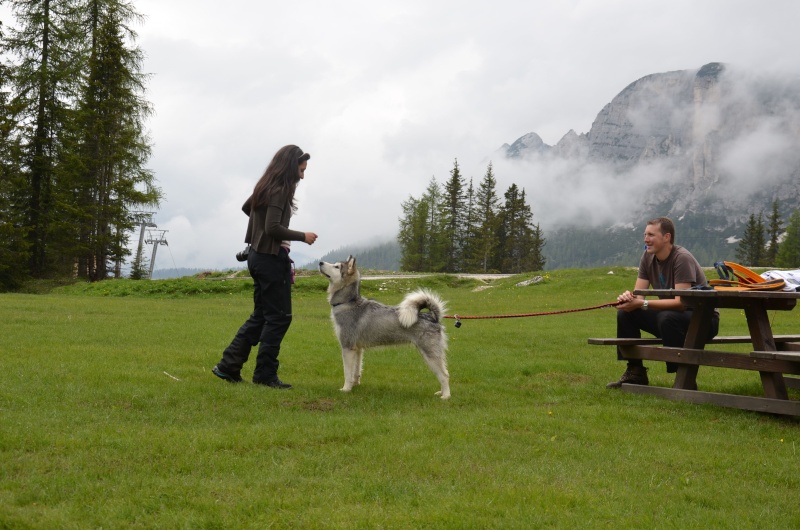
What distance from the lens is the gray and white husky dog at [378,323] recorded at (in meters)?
8.44

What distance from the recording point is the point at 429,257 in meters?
79.9

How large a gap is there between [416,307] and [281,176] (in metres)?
2.42

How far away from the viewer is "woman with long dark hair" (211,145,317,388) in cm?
830

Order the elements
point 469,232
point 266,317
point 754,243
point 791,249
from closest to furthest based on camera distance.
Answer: point 266,317
point 469,232
point 791,249
point 754,243

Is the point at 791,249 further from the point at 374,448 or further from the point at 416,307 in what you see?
the point at 374,448

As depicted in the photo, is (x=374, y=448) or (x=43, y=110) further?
(x=43, y=110)

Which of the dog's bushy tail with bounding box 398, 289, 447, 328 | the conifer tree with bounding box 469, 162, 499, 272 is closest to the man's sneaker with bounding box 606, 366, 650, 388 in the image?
the dog's bushy tail with bounding box 398, 289, 447, 328

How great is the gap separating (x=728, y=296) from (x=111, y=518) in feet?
21.2

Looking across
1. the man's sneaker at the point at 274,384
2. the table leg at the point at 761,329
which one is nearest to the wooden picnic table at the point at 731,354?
the table leg at the point at 761,329

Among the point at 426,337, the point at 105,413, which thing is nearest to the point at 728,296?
the point at 426,337

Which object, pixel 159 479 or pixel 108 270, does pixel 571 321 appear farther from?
pixel 108 270

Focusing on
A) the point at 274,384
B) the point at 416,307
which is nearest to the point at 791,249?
the point at 416,307

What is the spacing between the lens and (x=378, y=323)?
8648 millimetres

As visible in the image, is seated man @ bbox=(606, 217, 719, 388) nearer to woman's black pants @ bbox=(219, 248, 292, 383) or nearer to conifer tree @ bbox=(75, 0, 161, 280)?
woman's black pants @ bbox=(219, 248, 292, 383)
